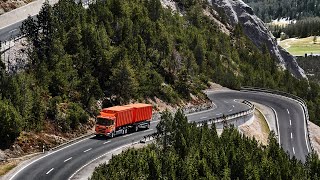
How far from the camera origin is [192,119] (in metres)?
70.5

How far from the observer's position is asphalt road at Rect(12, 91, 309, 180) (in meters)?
42.4

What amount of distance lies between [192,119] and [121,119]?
57.6 feet

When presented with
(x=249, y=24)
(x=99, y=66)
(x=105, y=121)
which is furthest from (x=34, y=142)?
(x=249, y=24)

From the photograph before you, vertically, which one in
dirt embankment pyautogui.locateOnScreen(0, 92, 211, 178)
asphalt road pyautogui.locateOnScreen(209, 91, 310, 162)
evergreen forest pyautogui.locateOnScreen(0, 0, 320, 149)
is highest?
evergreen forest pyautogui.locateOnScreen(0, 0, 320, 149)

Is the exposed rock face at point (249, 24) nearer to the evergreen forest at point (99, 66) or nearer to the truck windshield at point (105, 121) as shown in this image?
the evergreen forest at point (99, 66)

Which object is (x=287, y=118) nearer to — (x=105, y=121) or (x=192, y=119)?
(x=192, y=119)

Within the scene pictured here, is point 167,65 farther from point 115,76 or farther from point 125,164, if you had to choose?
point 125,164

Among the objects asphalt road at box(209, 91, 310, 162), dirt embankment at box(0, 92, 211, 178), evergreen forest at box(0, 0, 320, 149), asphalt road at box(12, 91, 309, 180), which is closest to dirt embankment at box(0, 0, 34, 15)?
evergreen forest at box(0, 0, 320, 149)

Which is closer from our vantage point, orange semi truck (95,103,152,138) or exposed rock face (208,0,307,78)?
orange semi truck (95,103,152,138)

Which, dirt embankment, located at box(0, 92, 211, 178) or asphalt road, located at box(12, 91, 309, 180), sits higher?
dirt embankment, located at box(0, 92, 211, 178)

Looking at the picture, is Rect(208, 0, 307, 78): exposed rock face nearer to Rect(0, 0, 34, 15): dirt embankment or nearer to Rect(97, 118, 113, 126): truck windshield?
Rect(0, 0, 34, 15): dirt embankment

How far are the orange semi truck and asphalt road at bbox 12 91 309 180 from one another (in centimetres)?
88

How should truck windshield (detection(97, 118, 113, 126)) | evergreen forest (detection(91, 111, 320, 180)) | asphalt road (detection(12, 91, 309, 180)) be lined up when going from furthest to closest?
truck windshield (detection(97, 118, 113, 126))
asphalt road (detection(12, 91, 309, 180))
evergreen forest (detection(91, 111, 320, 180))

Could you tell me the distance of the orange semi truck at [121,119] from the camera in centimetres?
5400
